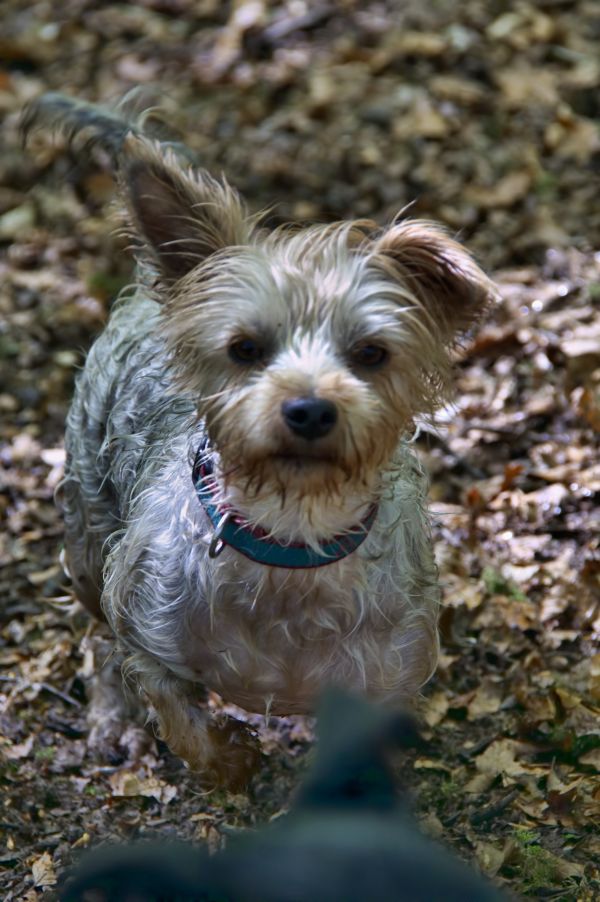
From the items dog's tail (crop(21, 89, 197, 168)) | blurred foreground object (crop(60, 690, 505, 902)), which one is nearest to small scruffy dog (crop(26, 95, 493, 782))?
dog's tail (crop(21, 89, 197, 168))

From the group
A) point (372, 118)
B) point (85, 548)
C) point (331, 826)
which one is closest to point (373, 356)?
point (85, 548)

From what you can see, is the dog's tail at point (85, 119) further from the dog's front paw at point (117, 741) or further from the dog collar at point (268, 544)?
the dog's front paw at point (117, 741)

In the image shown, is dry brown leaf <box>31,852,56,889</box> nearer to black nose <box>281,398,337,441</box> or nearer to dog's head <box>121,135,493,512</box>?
dog's head <box>121,135,493,512</box>

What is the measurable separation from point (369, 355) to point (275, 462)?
50 centimetres

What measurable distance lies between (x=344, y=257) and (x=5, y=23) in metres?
7.74

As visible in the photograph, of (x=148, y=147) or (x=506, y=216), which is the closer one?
(x=148, y=147)

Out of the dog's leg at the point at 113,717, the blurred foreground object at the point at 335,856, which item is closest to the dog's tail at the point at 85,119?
the dog's leg at the point at 113,717

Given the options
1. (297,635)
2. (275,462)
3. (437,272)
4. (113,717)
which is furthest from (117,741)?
(437,272)

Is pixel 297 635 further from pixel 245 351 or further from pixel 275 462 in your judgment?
pixel 245 351

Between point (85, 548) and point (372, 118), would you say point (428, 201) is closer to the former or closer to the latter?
point (372, 118)

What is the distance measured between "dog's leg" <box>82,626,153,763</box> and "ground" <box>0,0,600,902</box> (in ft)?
0.34

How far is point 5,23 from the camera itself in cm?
1081

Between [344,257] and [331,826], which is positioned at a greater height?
[331,826]

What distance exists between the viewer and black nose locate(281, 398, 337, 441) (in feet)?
11.8
